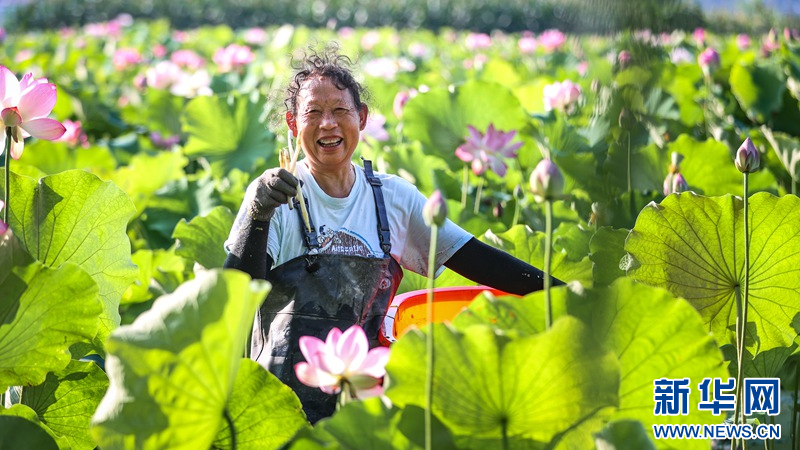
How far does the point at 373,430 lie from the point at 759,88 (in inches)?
105

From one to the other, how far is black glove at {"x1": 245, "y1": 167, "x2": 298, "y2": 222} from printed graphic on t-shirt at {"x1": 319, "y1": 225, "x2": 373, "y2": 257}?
16 centimetres

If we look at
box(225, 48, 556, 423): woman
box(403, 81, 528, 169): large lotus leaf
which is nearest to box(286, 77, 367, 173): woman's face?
box(225, 48, 556, 423): woman

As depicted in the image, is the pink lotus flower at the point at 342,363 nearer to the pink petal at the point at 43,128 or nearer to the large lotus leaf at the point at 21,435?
the large lotus leaf at the point at 21,435

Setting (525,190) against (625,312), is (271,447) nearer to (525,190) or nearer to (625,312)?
(625,312)

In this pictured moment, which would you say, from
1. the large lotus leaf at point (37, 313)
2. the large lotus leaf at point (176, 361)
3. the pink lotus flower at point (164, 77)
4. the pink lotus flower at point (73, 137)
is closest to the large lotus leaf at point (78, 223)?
the large lotus leaf at point (37, 313)

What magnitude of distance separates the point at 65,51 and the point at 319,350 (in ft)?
18.7

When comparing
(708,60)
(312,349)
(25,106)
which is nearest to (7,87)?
(25,106)

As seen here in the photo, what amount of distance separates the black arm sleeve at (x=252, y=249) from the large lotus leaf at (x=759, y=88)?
236 cm

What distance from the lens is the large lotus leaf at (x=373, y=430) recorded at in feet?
3.22

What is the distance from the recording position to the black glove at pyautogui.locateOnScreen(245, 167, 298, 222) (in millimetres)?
1293

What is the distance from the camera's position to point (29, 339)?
3.79 feet

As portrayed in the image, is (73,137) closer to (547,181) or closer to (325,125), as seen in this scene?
(325,125)

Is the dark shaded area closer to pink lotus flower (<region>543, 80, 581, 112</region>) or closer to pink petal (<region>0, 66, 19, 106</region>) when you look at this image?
pink lotus flower (<region>543, 80, 581, 112</region>)

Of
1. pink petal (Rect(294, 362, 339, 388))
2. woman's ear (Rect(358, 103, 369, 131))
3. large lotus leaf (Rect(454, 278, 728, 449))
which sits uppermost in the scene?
woman's ear (Rect(358, 103, 369, 131))
